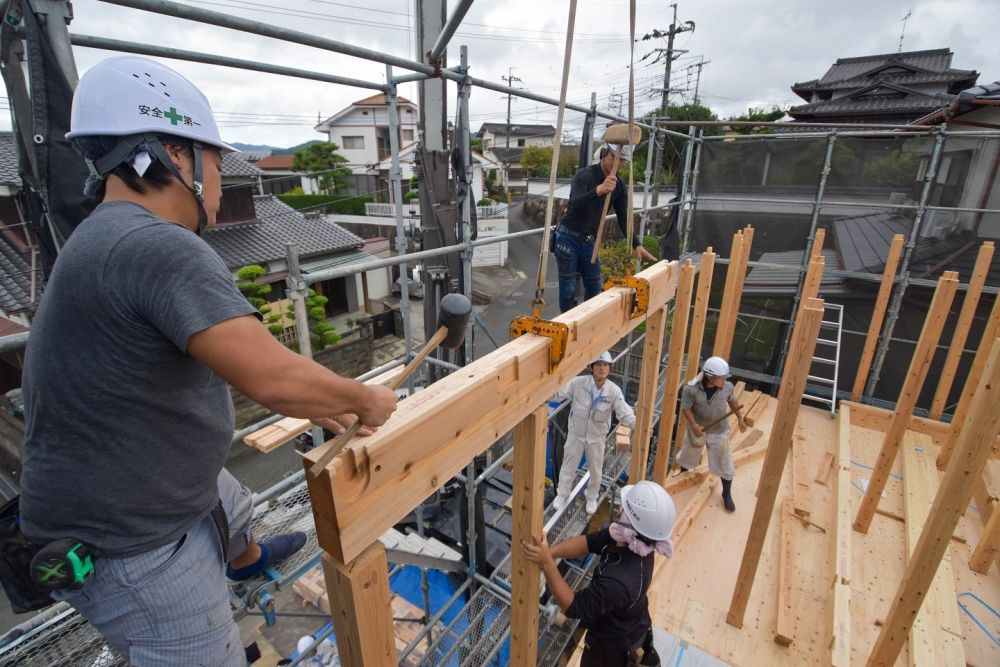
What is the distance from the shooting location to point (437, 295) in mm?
3631

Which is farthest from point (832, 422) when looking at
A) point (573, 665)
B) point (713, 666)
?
point (573, 665)

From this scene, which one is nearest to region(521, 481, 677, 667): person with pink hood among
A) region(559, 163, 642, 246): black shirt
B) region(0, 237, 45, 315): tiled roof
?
region(559, 163, 642, 246): black shirt

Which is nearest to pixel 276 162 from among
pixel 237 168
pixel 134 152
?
pixel 237 168

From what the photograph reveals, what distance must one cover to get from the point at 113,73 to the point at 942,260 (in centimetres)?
950

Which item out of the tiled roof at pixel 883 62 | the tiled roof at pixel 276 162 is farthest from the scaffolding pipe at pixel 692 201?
the tiled roof at pixel 276 162

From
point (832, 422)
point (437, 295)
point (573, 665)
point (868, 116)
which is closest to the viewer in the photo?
point (573, 665)

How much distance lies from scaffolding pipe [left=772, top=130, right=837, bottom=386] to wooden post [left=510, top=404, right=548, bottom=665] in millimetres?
7169

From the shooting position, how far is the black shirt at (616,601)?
7.64ft

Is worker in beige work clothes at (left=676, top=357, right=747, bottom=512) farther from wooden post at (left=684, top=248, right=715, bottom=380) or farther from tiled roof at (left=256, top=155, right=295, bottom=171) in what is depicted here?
tiled roof at (left=256, top=155, right=295, bottom=171)

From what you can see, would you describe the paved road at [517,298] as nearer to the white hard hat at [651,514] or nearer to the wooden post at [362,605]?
the white hard hat at [651,514]

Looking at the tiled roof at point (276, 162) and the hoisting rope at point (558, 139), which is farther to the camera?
the tiled roof at point (276, 162)

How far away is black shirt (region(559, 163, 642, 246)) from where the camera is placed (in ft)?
12.2

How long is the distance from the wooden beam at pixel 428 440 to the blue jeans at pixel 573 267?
2007mm

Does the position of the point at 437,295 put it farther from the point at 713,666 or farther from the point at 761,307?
the point at 761,307
